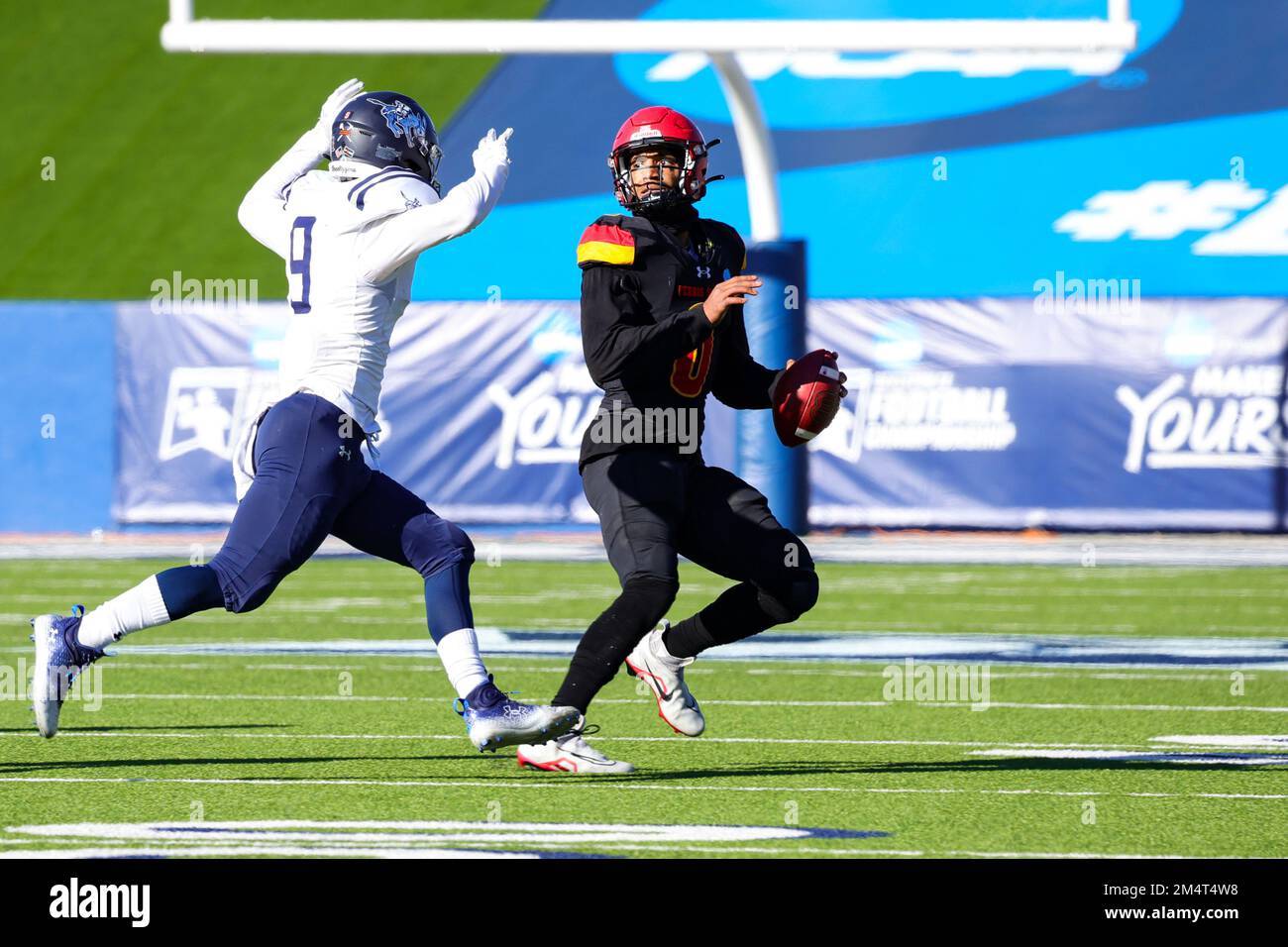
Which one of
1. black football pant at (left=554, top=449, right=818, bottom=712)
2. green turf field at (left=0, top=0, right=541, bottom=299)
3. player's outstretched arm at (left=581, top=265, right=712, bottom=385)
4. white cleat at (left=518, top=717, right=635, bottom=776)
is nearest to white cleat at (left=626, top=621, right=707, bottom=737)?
black football pant at (left=554, top=449, right=818, bottom=712)

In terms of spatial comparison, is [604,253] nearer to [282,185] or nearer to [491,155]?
[491,155]

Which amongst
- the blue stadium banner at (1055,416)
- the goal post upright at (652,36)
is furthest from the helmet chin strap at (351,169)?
the blue stadium banner at (1055,416)

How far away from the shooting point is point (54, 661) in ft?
18.8

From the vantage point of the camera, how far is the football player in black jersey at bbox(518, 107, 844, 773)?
5.98m

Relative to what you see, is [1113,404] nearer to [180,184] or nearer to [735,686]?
[735,686]

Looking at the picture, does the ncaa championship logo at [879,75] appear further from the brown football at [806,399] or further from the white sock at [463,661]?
the white sock at [463,661]

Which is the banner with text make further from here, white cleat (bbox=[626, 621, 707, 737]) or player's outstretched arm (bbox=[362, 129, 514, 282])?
player's outstretched arm (bbox=[362, 129, 514, 282])

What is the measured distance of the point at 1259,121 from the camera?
2294 cm

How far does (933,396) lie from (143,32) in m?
16.2

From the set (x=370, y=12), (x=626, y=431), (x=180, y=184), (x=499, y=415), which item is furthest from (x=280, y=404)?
(x=370, y=12)

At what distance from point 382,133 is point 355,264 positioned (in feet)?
1.35

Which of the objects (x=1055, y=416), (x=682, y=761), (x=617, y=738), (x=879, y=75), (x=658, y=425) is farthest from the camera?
(x=879, y=75)

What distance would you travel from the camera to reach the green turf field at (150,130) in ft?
83.2

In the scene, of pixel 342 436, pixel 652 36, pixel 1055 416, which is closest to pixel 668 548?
pixel 342 436
